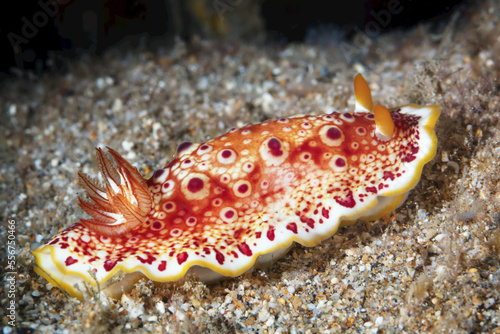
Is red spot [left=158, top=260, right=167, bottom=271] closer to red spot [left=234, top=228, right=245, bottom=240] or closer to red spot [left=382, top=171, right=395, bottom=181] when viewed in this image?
red spot [left=234, top=228, right=245, bottom=240]

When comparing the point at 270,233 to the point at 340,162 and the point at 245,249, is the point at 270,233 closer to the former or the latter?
the point at 245,249

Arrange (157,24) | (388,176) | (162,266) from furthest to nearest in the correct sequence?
(157,24) < (388,176) < (162,266)

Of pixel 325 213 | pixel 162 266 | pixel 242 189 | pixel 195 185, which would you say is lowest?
pixel 325 213

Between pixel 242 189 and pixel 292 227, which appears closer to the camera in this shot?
pixel 292 227

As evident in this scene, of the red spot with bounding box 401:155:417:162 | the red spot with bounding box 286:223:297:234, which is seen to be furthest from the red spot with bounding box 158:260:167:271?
the red spot with bounding box 401:155:417:162

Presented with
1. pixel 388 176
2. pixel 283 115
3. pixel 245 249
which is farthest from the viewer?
pixel 283 115

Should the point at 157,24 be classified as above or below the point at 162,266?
above

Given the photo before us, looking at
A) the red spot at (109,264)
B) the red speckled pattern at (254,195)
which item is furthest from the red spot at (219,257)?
the red spot at (109,264)

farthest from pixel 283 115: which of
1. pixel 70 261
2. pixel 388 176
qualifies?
pixel 70 261

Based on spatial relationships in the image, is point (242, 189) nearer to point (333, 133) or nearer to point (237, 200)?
point (237, 200)
